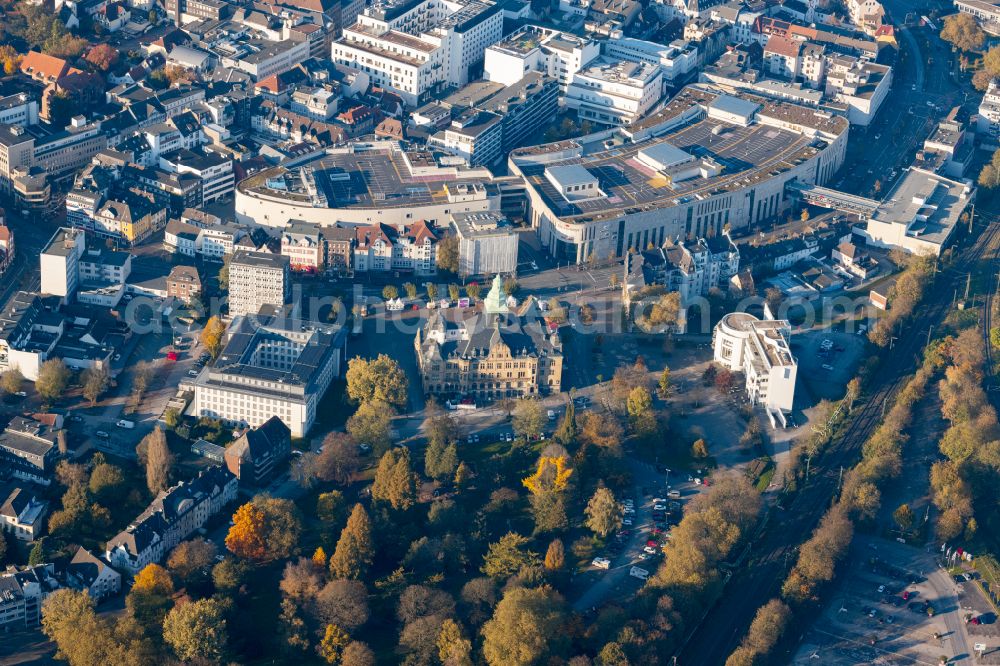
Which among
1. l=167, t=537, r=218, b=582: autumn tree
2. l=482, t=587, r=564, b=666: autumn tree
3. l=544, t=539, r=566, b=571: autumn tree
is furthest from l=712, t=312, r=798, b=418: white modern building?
l=167, t=537, r=218, b=582: autumn tree

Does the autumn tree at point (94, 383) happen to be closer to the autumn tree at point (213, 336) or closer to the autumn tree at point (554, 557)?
the autumn tree at point (213, 336)

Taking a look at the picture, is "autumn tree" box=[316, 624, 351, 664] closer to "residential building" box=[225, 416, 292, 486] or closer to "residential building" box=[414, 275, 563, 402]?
"residential building" box=[225, 416, 292, 486]

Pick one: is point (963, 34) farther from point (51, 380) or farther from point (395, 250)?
point (51, 380)

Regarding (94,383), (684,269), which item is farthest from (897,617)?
(94,383)

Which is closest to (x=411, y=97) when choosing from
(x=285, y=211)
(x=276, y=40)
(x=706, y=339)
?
(x=276, y=40)

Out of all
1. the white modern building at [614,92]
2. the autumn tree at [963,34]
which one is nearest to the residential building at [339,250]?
the white modern building at [614,92]

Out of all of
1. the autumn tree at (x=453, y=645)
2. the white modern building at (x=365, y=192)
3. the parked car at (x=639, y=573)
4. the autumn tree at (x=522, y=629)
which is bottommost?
the parked car at (x=639, y=573)
